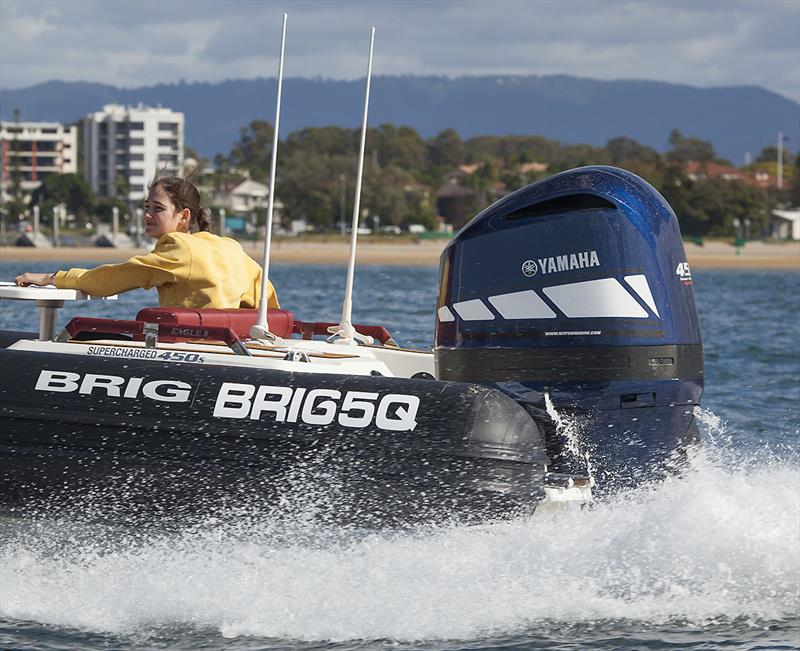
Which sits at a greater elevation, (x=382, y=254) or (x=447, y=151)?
(x=447, y=151)

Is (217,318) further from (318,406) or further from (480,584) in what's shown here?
(480,584)

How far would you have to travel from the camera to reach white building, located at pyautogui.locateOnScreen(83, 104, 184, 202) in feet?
488

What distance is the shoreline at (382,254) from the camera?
7344cm

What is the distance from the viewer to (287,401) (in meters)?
5.39

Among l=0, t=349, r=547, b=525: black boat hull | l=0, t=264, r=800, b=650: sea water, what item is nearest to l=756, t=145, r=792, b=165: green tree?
l=0, t=264, r=800, b=650: sea water

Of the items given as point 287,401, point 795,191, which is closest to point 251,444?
point 287,401

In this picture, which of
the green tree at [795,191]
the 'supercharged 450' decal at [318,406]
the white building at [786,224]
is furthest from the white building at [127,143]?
the 'supercharged 450' decal at [318,406]

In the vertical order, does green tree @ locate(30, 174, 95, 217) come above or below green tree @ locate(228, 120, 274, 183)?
below

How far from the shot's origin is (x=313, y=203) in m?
107

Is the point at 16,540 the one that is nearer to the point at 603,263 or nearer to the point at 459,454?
the point at 459,454

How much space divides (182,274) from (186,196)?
1.72ft

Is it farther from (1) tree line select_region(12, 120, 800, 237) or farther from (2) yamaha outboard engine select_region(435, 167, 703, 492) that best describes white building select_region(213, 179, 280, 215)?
(2) yamaha outboard engine select_region(435, 167, 703, 492)

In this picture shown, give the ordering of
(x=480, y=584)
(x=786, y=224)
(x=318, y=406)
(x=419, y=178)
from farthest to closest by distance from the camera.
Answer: (x=419, y=178) < (x=786, y=224) < (x=318, y=406) < (x=480, y=584)

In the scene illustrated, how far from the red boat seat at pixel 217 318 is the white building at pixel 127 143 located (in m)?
142
